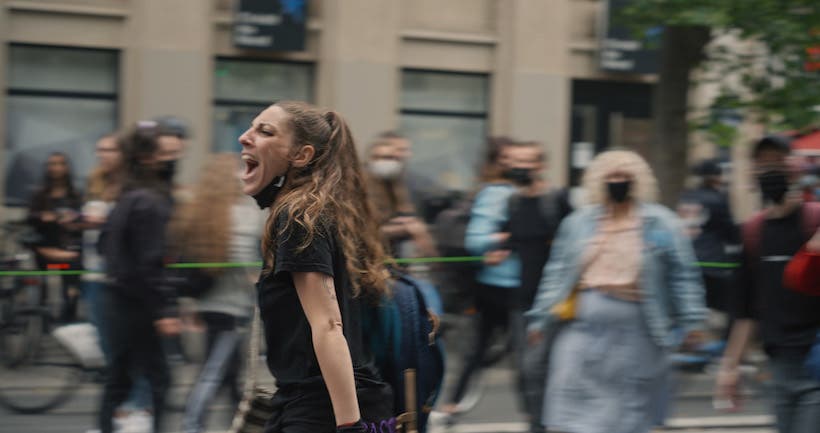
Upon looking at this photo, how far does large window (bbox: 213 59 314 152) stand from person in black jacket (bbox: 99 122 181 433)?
27.2 feet

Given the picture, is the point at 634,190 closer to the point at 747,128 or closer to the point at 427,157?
the point at 427,157

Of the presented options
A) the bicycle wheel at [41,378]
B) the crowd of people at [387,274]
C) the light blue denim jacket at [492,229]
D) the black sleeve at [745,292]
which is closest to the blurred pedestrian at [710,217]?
the crowd of people at [387,274]

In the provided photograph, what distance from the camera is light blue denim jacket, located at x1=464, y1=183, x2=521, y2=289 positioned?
27.2 ft

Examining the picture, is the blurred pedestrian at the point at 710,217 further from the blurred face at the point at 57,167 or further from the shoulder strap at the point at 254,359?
the shoulder strap at the point at 254,359

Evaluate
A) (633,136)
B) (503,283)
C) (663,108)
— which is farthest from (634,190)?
(633,136)

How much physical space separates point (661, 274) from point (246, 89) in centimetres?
1031

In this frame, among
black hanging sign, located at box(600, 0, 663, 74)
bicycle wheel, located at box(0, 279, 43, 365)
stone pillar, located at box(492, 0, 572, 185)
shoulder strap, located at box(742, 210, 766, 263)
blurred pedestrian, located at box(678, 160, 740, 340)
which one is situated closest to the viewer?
shoulder strap, located at box(742, 210, 766, 263)

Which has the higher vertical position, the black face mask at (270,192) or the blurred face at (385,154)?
the black face mask at (270,192)

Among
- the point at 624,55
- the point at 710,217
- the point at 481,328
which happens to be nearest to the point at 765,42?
the point at 710,217

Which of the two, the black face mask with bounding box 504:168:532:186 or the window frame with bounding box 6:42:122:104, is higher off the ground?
the window frame with bounding box 6:42:122:104

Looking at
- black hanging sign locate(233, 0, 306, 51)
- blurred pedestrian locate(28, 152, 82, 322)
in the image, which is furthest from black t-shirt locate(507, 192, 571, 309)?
black hanging sign locate(233, 0, 306, 51)

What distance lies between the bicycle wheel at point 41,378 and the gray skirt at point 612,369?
3.96 m

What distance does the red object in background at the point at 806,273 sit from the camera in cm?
505

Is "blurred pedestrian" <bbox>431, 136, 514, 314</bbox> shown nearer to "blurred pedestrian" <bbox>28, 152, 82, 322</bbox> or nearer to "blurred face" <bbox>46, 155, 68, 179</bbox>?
"blurred pedestrian" <bbox>28, 152, 82, 322</bbox>
